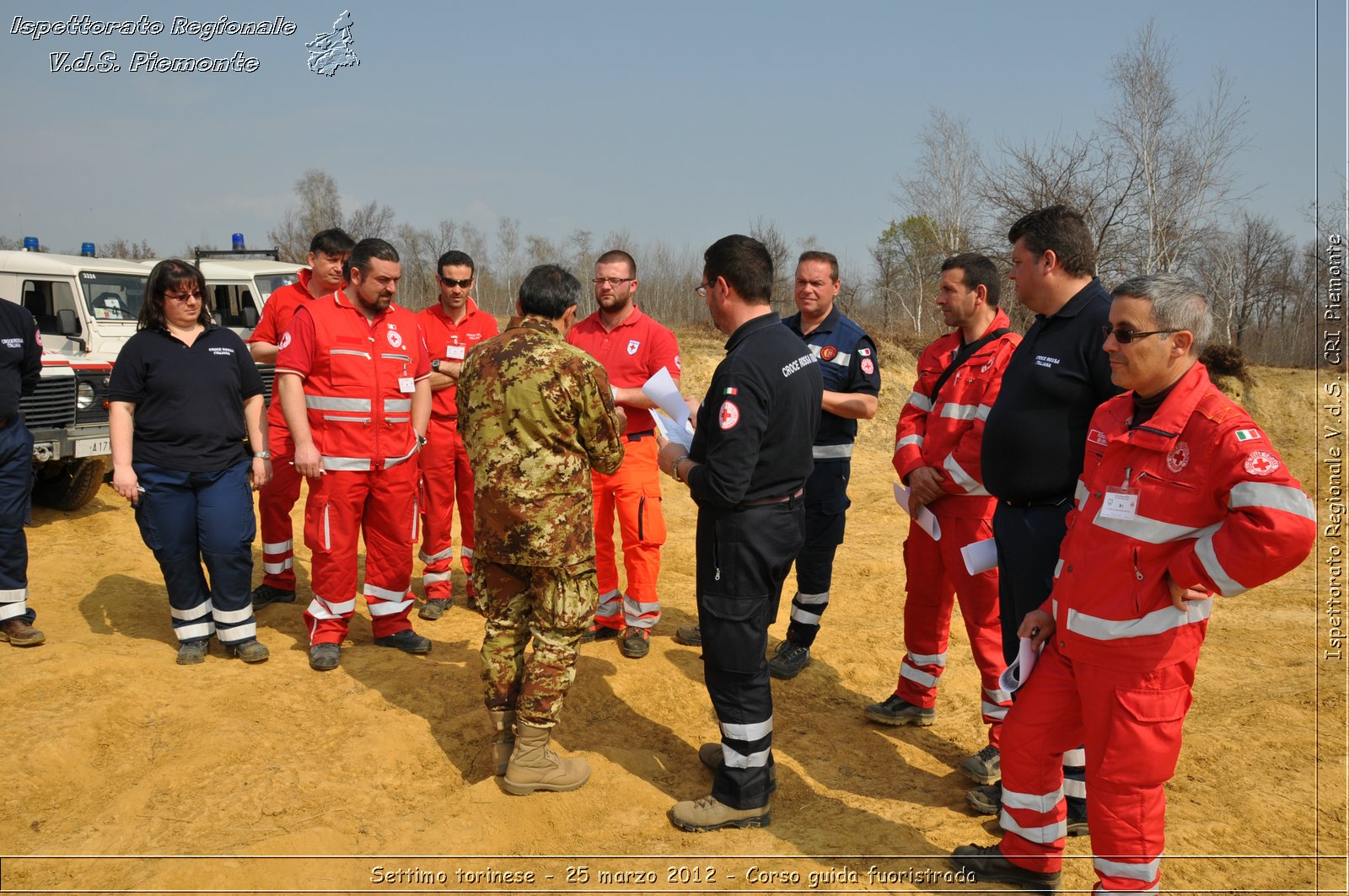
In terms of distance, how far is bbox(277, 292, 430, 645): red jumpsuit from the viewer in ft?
16.5

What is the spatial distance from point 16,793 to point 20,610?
2.05 meters

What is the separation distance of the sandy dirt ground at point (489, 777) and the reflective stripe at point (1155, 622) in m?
1.19

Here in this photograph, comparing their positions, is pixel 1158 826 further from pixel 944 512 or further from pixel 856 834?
pixel 944 512

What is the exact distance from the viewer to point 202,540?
5039mm

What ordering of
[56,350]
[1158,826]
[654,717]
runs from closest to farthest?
[1158,826]
[654,717]
[56,350]

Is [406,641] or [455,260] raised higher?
[455,260]

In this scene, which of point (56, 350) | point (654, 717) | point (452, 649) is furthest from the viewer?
point (56, 350)

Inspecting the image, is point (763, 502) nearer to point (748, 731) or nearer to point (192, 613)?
point (748, 731)

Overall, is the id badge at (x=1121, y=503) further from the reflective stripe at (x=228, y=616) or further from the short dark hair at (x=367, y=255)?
the reflective stripe at (x=228, y=616)

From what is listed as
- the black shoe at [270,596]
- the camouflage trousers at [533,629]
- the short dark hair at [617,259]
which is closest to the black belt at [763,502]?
the camouflage trousers at [533,629]

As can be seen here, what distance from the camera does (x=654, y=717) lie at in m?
4.77

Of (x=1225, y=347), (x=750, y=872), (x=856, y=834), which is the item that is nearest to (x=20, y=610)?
(x=750, y=872)

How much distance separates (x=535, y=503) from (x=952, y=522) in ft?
7.14

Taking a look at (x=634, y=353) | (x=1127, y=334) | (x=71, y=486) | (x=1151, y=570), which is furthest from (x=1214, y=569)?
(x=71, y=486)
